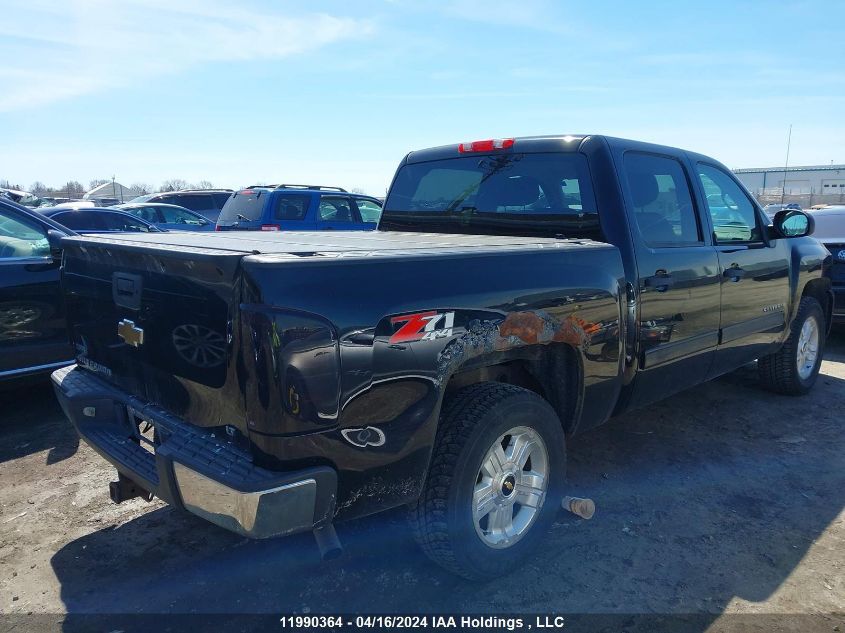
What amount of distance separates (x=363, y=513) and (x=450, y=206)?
2382 millimetres

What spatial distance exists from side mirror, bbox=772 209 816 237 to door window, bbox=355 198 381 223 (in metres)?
7.74

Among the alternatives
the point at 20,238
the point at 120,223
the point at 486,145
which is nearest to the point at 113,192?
the point at 120,223

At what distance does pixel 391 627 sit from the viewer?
8.16ft

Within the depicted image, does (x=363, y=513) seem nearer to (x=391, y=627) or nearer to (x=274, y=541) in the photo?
(x=391, y=627)

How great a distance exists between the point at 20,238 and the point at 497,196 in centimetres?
371

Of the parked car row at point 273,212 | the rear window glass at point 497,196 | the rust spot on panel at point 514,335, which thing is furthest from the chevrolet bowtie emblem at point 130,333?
the parked car row at point 273,212

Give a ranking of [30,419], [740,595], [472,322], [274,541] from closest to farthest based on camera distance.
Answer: [472,322] < [740,595] < [274,541] < [30,419]

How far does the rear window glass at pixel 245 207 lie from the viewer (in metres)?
10.2

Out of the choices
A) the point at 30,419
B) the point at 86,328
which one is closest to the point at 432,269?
the point at 86,328

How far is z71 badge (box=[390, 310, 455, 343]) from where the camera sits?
2180 mm

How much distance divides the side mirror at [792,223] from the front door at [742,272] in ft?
0.33

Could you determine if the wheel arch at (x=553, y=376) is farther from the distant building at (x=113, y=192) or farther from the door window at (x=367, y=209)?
the distant building at (x=113, y=192)

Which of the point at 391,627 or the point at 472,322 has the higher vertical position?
the point at 472,322

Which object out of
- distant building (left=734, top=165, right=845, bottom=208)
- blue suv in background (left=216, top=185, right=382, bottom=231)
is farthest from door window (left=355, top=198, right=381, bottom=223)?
distant building (left=734, top=165, right=845, bottom=208)
